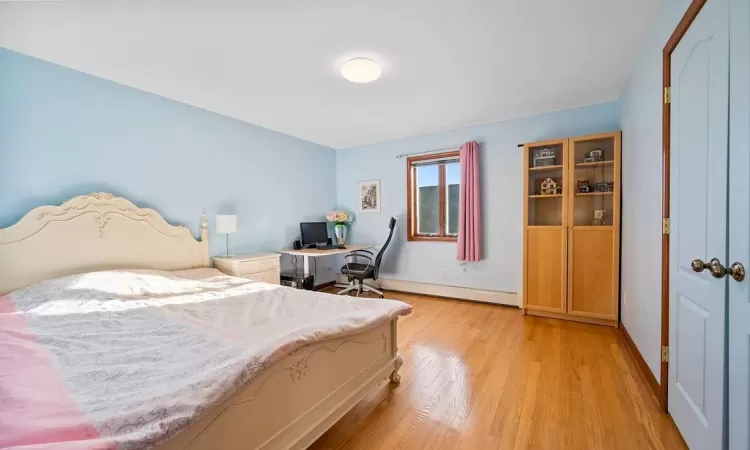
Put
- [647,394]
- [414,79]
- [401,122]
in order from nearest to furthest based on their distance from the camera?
[647,394] → [414,79] → [401,122]

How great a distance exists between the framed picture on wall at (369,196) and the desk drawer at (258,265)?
1858mm

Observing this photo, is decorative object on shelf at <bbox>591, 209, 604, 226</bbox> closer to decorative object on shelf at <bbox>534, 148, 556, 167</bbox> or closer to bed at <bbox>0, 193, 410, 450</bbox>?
decorative object on shelf at <bbox>534, 148, 556, 167</bbox>

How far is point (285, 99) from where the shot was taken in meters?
3.04

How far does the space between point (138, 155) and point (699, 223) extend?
3966mm

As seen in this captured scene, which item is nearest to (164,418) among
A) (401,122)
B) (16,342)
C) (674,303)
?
(16,342)

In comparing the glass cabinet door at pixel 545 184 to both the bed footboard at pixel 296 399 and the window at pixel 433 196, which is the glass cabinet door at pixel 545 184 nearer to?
the window at pixel 433 196

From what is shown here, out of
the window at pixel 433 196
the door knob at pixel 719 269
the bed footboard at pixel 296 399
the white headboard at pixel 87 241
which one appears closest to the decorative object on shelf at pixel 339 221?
the window at pixel 433 196

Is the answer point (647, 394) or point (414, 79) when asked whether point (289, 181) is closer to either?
point (414, 79)

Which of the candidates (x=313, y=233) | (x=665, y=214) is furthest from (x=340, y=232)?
(x=665, y=214)

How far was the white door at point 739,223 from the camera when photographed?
1.00 meters

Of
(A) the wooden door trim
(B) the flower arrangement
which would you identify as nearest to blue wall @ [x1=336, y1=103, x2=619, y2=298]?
(B) the flower arrangement

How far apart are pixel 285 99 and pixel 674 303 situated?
336 cm

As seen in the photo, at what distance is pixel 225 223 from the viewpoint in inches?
127

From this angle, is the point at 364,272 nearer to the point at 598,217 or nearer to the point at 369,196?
the point at 369,196
